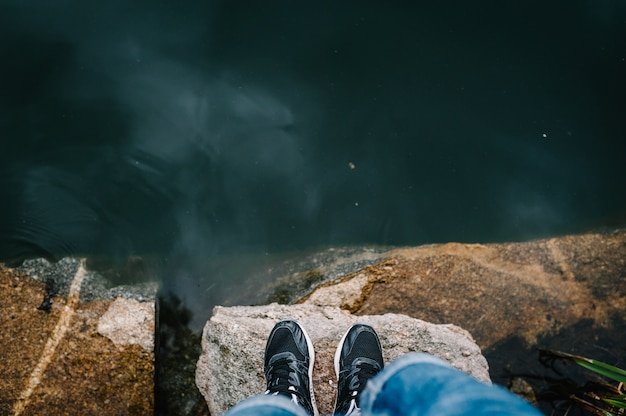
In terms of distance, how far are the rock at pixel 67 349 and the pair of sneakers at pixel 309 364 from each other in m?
0.73

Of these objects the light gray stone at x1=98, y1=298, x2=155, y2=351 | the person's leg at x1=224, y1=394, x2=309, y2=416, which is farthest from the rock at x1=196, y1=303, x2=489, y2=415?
the person's leg at x1=224, y1=394, x2=309, y2=416

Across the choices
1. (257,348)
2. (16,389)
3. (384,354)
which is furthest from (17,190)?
(384,354)

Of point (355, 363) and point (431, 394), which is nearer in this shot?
point (431, 394)

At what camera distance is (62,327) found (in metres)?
2.45

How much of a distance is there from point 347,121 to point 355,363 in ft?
4.55

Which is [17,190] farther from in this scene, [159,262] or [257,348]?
[257,348]

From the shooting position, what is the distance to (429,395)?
4.00ft

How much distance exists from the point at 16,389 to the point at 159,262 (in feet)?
2.99

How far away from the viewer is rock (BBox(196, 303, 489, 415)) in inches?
91.0

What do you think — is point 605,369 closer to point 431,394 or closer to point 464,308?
point 464,308

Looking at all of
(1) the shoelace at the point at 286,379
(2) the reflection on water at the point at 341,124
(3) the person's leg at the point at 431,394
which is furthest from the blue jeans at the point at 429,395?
(2) the reflection on water at the point at 341,124

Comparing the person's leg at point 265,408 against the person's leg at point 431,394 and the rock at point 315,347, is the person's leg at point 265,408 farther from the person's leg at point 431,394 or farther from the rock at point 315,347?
the rock at point 315,347

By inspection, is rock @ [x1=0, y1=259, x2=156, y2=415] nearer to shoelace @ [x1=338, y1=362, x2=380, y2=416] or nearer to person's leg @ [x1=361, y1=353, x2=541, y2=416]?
shoelace @ [x1=338, y1=362, x2=380, y2=416]

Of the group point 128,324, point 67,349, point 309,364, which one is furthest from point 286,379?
point 67,349
